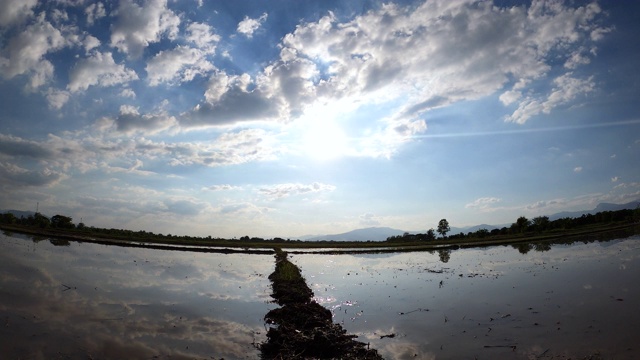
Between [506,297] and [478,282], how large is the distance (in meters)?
5.22

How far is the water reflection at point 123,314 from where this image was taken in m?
10.4

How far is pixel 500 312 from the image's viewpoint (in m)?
14.5

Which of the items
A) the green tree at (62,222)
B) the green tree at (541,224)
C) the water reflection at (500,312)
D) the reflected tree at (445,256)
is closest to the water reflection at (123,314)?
the water reflection at (500,312)

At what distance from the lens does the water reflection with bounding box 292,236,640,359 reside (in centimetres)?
1034

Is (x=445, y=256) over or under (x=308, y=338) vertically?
under

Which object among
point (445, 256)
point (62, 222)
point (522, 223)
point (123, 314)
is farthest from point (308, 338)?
point (62, 222)

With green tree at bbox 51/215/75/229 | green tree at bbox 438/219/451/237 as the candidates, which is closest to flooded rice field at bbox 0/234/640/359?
green tree at bbox 51/215/75/229

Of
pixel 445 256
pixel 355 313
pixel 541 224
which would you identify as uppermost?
pixel 541 224

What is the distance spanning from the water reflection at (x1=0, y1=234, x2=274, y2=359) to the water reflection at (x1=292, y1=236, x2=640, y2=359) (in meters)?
4.99

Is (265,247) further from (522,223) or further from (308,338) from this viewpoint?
(522,223)

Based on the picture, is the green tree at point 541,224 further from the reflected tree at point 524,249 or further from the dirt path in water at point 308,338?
the dirt path in water at point 308,338

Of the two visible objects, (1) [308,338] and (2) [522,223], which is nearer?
(1) [308,338]

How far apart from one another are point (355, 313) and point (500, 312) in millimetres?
6452

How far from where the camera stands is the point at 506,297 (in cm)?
1717
